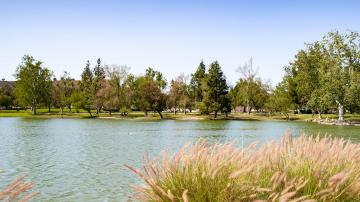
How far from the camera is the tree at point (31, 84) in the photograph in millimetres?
104938

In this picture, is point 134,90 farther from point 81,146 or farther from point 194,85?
point 81,146

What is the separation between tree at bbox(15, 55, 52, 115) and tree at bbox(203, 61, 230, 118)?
143ft

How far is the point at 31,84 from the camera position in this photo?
347 ft

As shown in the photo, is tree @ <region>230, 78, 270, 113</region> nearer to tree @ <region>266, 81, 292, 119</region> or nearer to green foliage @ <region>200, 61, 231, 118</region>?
tree @ <region>266, 81, 292, 119</region>

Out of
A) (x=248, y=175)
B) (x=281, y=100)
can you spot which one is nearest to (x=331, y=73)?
(x=281, y=100)

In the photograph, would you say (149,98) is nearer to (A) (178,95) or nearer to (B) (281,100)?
(A) (178,95)

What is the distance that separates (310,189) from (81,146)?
24.7 m

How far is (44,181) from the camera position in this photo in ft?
49.4

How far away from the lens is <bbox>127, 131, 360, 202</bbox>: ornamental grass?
6.02 m

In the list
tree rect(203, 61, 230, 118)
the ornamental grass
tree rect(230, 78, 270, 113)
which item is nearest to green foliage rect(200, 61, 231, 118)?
tree rect(203, 61, 230, 118)

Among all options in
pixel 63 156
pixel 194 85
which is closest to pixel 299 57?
pixel 194 85

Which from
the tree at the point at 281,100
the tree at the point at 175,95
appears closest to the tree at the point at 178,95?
the tree at the point at 175,95

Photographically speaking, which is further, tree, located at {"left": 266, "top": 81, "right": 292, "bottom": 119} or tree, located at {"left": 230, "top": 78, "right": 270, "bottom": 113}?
tree, located at {"left": 230, "top": 78, "right": 270, "bottom": 113}

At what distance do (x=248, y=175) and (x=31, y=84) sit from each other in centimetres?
10627
